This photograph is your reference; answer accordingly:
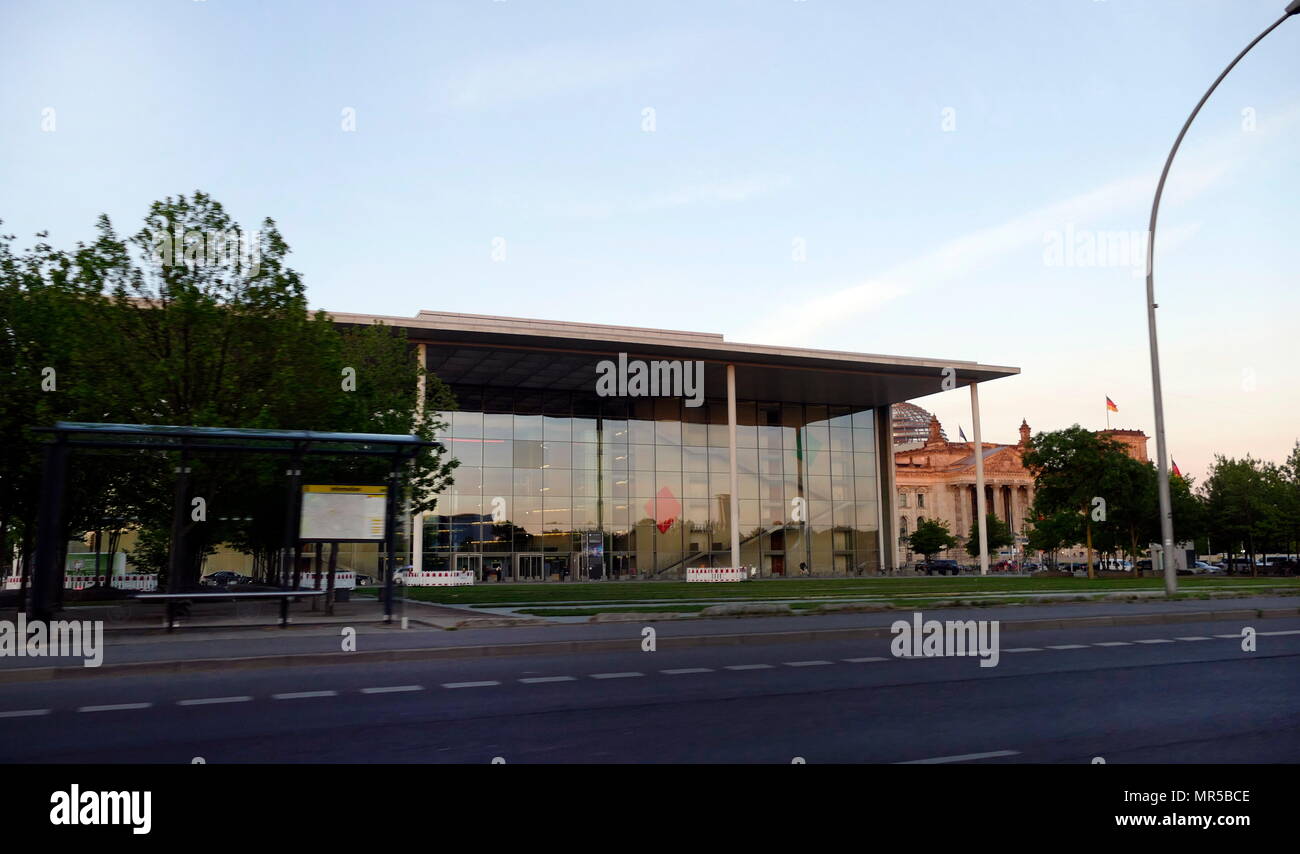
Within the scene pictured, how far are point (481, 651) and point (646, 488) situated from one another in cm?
4766

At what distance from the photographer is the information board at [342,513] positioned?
1847 centimetres

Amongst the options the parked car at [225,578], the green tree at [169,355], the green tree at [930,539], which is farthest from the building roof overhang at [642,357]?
the green tree at [930,539]

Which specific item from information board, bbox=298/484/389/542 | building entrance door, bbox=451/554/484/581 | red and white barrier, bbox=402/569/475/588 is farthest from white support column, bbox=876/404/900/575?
information board, bbox=298/484/389/542

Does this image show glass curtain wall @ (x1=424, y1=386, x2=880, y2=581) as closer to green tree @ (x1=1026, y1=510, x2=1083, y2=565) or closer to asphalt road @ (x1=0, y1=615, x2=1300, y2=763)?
green tree @ (x1=1026, y1=510, x2=1083, y2=565)

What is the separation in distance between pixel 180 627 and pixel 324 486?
11.8 ft

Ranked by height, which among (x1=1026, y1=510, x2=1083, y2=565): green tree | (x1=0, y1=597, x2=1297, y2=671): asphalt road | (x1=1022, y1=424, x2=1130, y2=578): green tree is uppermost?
(x1=1022, y1=424, x2=1130, y2=578): green tree

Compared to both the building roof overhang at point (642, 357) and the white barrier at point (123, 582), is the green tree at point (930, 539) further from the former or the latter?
the white barrier at point (123, 582)

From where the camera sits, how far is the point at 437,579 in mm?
50312

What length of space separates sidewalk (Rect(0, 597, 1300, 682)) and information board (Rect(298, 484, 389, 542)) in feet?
5.64

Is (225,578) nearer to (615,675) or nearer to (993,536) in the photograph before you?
(615,675)

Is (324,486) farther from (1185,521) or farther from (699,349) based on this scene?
(1185,521)

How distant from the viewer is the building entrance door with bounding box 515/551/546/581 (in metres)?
58.3

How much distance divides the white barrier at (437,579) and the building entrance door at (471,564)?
3.57 meters
